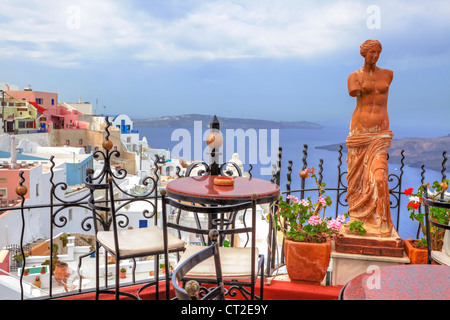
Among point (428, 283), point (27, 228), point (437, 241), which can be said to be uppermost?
point (428, 283)

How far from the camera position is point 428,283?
1319 millimetres

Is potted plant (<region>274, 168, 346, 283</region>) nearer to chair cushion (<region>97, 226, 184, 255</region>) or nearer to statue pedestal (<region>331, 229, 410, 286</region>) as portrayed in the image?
statue pedestal (<region>331, 229, 410, 286</region>)

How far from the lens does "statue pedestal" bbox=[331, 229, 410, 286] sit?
9.84 ft

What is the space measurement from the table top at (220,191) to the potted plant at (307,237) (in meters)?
0.32

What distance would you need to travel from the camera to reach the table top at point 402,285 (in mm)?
1210

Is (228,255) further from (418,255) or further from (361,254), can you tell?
(418,255)

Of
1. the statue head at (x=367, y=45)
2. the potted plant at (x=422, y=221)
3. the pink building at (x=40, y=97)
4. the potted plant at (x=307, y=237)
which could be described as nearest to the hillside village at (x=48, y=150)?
the pink building at (x=40, y=97)

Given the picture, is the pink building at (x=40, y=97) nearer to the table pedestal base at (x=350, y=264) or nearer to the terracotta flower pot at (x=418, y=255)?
the table pedestal base at (x=350, y=264)

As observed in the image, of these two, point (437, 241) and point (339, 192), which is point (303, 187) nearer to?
point (339, 192)
